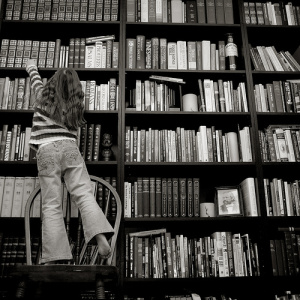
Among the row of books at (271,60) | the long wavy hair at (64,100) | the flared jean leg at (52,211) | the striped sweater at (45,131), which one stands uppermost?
the row of books at (271,60)

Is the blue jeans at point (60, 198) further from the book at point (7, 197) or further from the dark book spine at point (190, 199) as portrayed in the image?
the dark book spine at point (190, 199)

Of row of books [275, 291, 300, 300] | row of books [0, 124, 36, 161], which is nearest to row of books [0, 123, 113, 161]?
row of books [0, 124, 36, 161]

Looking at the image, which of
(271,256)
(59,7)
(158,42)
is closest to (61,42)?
(59,7)

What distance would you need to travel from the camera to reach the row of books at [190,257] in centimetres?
215

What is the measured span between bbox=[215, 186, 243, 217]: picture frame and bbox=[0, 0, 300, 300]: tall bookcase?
65mm

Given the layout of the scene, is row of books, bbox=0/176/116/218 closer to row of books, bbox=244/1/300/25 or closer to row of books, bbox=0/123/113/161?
row of books, bbox=0/123/113/161

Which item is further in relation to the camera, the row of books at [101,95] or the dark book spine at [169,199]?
the row of books at [101,95]

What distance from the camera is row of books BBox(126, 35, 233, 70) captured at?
8.48ft

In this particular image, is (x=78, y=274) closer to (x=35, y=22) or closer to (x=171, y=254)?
(x=171, y=254)

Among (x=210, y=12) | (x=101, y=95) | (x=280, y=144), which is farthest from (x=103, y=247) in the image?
(x=210, y=12)

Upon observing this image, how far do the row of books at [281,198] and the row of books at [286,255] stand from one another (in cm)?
12

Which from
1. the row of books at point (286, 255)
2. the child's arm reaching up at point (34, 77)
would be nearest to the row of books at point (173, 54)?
the child's arm reaching up at point (34, 77)

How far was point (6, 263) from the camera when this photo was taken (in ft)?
6.97

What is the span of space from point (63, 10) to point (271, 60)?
1.43 meters
